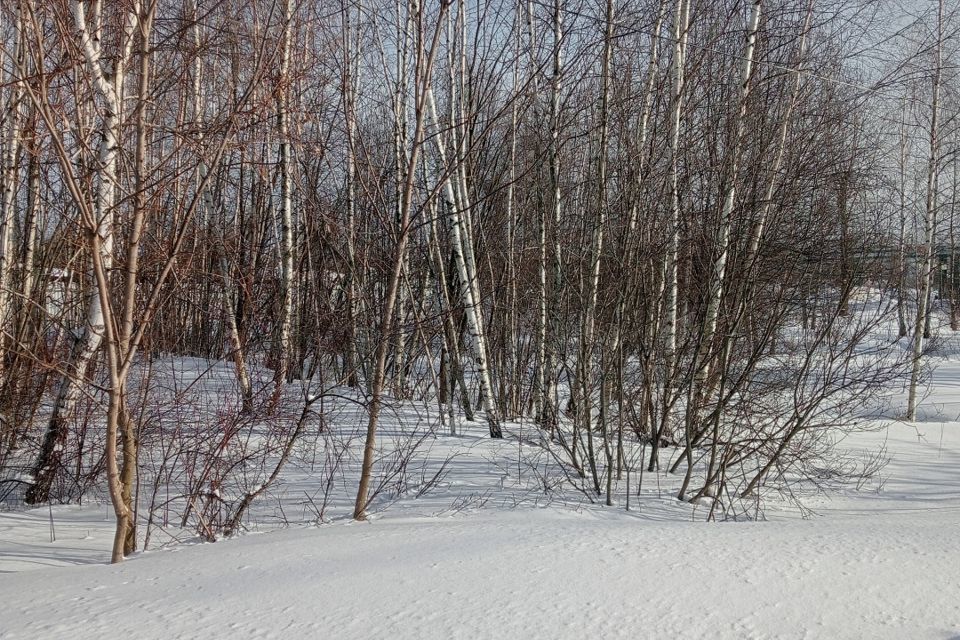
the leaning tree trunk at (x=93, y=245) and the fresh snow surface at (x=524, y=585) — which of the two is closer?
the fresh snow surface at (x=524, y=585)

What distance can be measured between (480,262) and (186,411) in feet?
16.1

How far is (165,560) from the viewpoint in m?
2.97

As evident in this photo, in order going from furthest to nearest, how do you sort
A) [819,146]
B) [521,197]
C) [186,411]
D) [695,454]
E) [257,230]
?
[257,230], [521,197], [695,454], [819,146], [186,411]

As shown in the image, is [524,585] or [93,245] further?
[93,245]

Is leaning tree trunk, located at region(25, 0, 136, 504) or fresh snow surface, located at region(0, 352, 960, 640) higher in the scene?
leaning tree trunk, located at region(25, 0, 136, 504)

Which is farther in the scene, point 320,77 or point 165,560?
point 320,77

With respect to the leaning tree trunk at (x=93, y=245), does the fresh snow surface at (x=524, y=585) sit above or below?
below

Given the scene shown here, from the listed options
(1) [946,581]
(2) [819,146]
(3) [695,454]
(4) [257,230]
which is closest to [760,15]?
(2) [819,146]

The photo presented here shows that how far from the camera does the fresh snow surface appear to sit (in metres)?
1.95

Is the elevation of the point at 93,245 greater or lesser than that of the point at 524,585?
greater

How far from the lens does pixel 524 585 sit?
226 centimetres

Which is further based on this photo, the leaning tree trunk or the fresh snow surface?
the leaning tree trunk

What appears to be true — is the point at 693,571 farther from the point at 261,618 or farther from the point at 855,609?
the point at 261,618

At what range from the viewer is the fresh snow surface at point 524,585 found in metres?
1.95
